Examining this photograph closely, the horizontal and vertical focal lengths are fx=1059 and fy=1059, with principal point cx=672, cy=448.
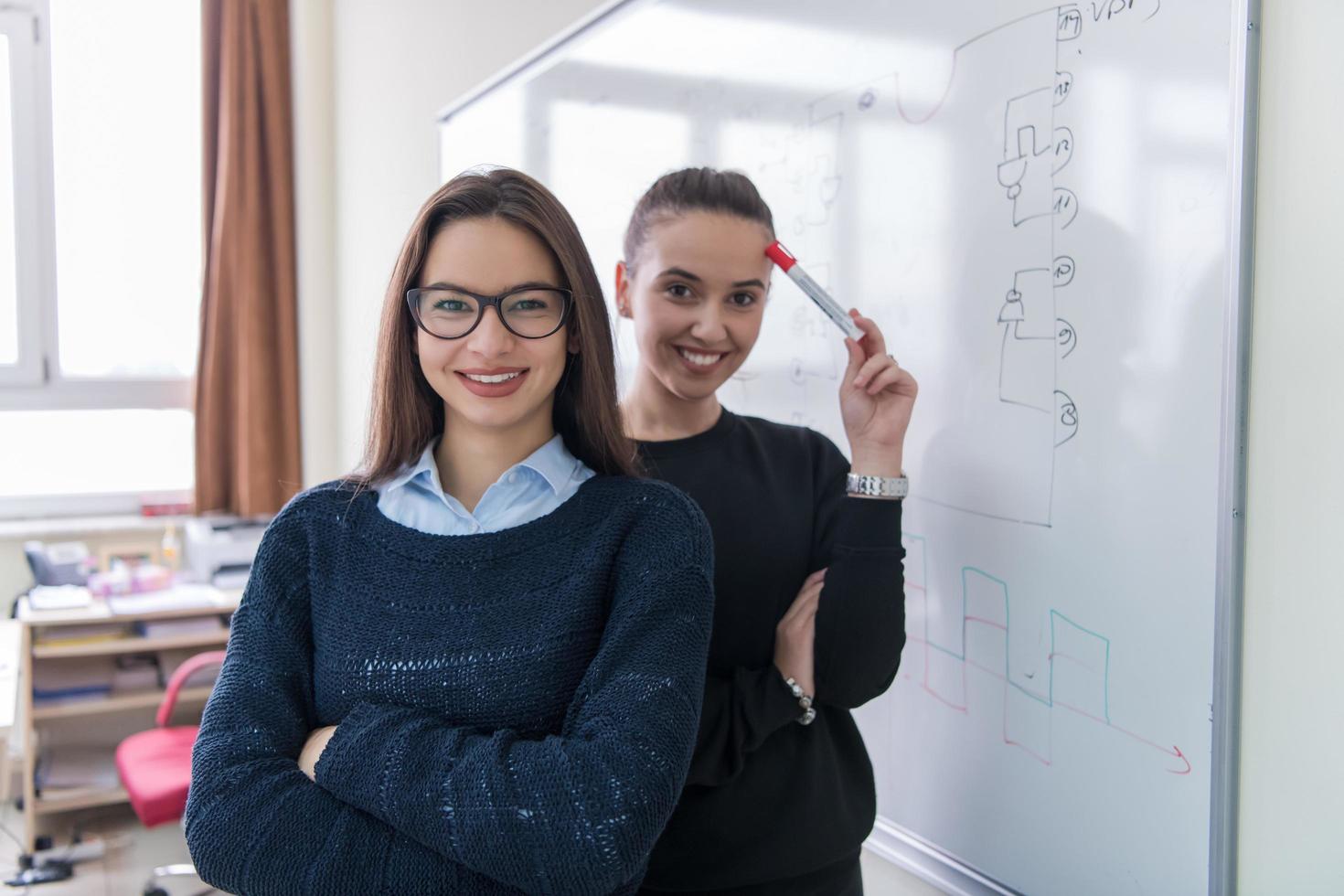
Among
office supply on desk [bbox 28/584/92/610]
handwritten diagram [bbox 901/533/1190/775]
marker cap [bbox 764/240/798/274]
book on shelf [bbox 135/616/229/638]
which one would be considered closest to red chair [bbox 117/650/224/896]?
book on shelf [bbox 135/616/229/638]

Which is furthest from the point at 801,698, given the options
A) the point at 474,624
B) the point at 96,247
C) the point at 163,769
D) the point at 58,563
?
the point at 96,247

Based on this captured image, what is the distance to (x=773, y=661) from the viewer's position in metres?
1.21

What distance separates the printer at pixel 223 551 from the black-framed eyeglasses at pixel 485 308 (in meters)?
2.74

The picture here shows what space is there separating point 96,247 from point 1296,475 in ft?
13.7

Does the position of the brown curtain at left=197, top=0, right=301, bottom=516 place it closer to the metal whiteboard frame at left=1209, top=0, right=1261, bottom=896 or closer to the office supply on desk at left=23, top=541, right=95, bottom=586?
the office supply on desk at left=23, top=541, right=95, bottom=586

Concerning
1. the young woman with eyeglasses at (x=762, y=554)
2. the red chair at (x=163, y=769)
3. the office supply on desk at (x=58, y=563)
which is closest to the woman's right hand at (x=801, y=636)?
the young woman with eyeglasses at (x=762, y=554)

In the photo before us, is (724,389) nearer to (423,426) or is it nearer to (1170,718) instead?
(423,426)

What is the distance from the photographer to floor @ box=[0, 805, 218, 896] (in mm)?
2971

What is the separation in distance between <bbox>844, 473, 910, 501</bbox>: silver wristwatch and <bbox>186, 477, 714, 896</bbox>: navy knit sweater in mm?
208

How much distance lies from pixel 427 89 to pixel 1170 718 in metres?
2.74

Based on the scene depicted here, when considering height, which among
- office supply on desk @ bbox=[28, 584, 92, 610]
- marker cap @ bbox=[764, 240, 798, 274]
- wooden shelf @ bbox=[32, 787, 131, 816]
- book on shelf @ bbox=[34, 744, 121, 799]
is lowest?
wooden shelf @ bbox=[32, 787, 131, 816]

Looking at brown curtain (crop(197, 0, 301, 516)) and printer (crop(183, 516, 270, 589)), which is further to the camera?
brown curtain (crop(197, 0, 301, 516))

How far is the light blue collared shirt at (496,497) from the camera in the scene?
3.42 feet

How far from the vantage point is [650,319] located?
1250mm
